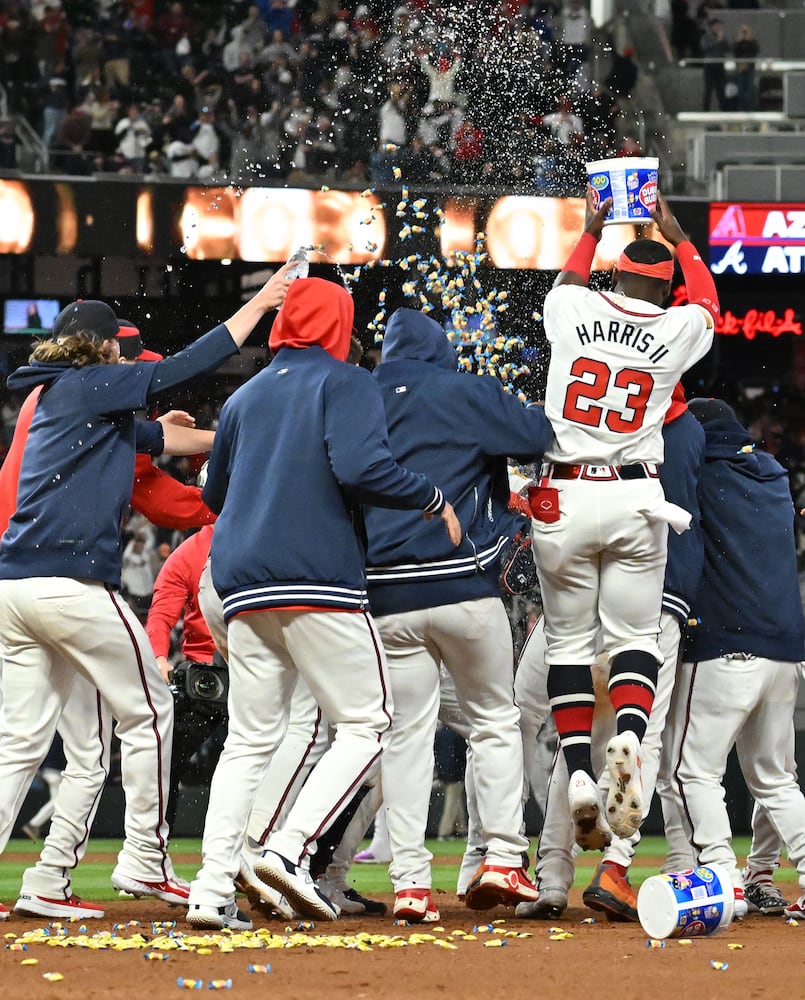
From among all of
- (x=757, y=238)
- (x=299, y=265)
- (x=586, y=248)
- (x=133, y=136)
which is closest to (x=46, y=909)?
(x=299, y=265)

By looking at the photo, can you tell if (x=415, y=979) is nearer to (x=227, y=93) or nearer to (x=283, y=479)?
(x=283, y=479)

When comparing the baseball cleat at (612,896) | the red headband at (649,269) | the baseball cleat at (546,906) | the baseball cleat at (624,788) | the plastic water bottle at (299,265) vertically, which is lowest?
the baseball cleat at (546,906)

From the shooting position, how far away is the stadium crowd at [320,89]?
14.7 metres

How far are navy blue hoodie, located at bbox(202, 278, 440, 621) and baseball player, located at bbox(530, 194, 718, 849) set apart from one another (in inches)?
27.8

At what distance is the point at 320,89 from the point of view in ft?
53.5

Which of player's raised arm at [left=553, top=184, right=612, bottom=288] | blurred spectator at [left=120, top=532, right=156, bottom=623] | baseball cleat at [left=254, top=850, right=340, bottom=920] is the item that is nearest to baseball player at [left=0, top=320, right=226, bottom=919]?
baseball cleat at [left=254, top=850, right=340, bottom=920]

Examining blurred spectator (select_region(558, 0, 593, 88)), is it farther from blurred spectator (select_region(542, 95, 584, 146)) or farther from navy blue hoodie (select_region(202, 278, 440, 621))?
navy blue hoodie (select_region(202, 278, 440, 621))

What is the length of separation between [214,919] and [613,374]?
7.67 ft

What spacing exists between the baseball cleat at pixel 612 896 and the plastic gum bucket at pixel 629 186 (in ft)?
7.79

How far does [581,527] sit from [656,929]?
1430mm

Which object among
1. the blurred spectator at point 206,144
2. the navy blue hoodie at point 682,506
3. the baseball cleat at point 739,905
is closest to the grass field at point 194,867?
the baseball cleat at point 739,905

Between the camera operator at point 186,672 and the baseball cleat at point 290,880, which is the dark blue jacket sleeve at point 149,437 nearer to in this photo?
the camera operator at point 186,672

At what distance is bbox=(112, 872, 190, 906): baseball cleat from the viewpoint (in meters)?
5.68

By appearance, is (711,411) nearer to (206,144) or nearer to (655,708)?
(655,708)
